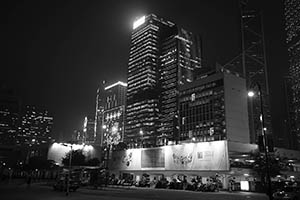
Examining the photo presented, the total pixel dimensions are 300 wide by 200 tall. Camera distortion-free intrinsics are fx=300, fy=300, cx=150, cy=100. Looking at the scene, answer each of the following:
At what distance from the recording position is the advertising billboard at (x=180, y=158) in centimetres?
5312

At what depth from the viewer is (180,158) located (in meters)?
59.9

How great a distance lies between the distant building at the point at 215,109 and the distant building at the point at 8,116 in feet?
348

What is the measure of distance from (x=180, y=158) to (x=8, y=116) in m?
157

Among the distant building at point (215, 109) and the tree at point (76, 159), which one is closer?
the tree at point (76, 159)

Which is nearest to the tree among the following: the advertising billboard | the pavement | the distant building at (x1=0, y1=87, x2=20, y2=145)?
the advertising billboard

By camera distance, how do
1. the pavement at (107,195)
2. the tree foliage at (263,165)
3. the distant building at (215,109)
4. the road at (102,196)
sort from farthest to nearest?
the distant building at (215,109) < the tree foliage at (263,165) < the pavement at (107,195) < the road at (102,196)

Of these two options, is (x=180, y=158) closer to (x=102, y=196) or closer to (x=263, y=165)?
(x=263, y=165)

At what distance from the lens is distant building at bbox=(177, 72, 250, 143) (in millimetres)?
123938

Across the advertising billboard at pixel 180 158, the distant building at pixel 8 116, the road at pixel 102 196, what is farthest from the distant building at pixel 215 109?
the distant building at pixel 8 116

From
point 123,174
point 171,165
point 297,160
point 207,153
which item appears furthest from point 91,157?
point 297,160

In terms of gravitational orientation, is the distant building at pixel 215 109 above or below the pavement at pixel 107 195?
above

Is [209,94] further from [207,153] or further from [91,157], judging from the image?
[207,153]

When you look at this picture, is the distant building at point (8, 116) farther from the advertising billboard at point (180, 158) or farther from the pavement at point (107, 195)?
the pavement at point (107, 195)

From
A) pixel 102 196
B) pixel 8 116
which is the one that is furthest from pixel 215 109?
pixel 8 116
